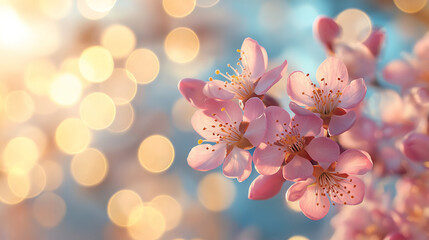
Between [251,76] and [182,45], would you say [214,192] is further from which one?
[251,76]

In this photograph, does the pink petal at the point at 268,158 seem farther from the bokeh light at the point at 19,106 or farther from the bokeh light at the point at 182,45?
the bokeh light at the point at 19,106

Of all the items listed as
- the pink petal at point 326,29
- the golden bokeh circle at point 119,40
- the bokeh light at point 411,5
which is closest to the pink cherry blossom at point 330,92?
the pink petal at point 326,29

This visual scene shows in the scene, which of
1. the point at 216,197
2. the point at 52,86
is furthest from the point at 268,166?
the point at 52,86

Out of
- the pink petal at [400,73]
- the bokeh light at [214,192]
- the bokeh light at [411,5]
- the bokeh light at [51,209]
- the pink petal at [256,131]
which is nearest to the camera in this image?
the pink petal at [256,131]

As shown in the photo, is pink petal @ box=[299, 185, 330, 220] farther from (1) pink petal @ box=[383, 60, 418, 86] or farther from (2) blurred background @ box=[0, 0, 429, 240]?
(2) blurred background @ box=[0, 0, 429, 240]

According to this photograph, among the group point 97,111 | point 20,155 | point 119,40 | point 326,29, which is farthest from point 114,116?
point 326,29

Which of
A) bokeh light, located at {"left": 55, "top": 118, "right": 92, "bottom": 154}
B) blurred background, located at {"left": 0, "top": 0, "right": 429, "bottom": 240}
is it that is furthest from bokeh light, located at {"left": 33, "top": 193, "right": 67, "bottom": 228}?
bokeh light, located at {"left": 55, "top": 118, "right": 92, "bottom": 154}
